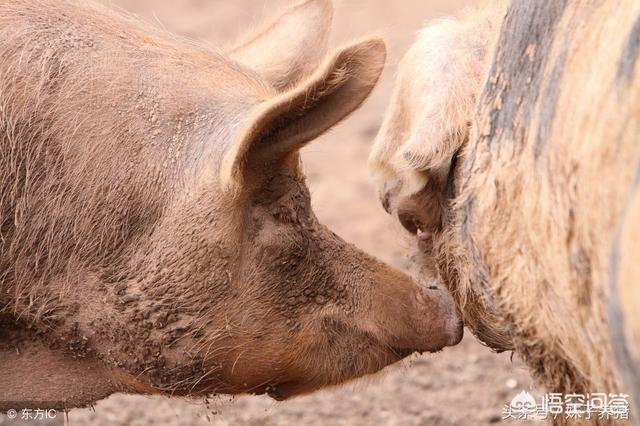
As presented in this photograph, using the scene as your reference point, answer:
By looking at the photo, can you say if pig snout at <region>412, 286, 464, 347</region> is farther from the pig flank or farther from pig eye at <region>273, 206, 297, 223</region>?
pig eye at <region>273, 206, 297, 223</region>

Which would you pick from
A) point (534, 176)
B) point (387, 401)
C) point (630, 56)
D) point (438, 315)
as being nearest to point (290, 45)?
point (438, 315)

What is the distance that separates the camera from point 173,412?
4.51 meters

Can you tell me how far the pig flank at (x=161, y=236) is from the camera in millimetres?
2781

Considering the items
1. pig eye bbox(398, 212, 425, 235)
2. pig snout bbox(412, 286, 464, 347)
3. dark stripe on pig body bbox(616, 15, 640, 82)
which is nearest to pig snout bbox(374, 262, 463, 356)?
pig snout bbox(412, 286, 464, 347)

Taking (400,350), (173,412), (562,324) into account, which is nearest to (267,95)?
(400,350)

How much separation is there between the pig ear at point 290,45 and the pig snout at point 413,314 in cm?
75

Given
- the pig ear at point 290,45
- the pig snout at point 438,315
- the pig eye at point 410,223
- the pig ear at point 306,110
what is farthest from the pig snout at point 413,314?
the pig ear at point 290,45

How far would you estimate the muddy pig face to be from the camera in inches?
106

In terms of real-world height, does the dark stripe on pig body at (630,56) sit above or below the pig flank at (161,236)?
above

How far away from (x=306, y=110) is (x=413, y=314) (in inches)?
27.6

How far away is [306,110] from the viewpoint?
2.67 meters

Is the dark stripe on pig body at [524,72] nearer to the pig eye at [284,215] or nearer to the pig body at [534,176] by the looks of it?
the pig body at [534,176]

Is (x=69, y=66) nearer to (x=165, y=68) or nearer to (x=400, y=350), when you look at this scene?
(x=165, y=68)

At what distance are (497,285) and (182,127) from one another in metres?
0.93
